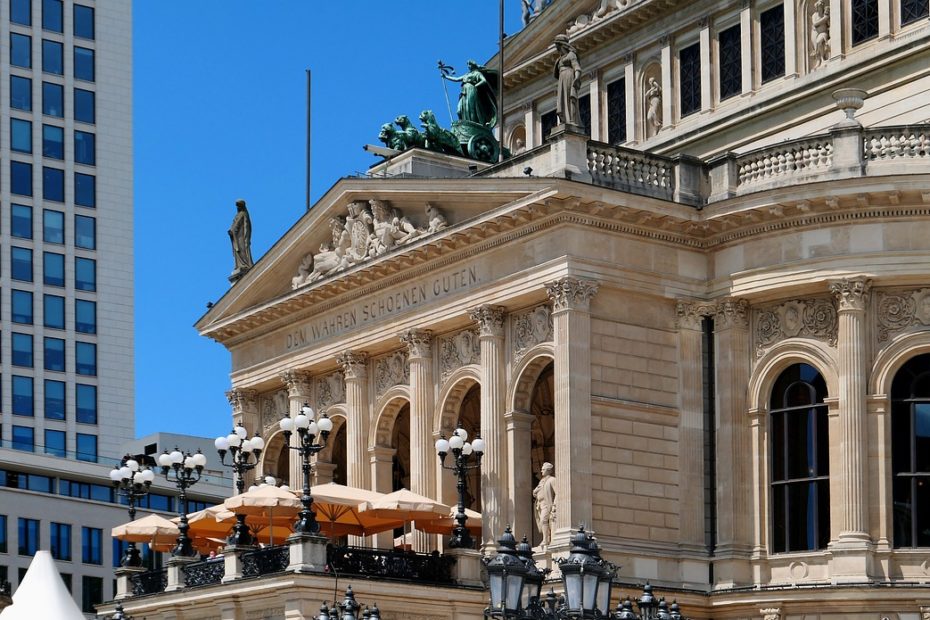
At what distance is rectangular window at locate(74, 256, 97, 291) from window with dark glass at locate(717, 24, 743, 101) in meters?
51.5

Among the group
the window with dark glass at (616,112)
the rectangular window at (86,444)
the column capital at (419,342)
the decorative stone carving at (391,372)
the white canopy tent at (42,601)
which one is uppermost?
the window with dark glass at (616,112)

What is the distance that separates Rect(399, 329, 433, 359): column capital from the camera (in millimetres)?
49750

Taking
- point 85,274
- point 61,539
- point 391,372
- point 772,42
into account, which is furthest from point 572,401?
point 85,274

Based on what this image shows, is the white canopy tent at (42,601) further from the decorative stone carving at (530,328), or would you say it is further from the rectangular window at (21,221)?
the rectangular window at (21,221)

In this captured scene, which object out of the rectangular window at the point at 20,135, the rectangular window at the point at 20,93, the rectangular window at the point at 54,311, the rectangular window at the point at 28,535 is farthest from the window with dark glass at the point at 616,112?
the rectangular window at the point at 20,93

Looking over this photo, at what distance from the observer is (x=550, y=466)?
150ft

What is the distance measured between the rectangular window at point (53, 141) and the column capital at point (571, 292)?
59083 mm

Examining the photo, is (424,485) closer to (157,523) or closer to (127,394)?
(157,523)

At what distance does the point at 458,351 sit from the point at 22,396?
168 ft

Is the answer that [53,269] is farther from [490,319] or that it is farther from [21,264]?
[490,319]

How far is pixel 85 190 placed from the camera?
331 ft

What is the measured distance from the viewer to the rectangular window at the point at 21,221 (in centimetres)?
9750

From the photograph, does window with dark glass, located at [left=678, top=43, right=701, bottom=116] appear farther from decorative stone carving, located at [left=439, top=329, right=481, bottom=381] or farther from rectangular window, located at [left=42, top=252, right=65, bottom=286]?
rectangular window, located at [left=42, top=252, right=65, bottom=286]

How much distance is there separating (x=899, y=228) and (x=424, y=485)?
13058mm
